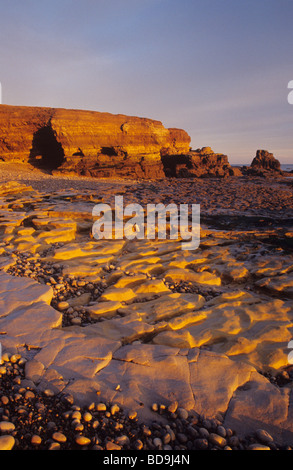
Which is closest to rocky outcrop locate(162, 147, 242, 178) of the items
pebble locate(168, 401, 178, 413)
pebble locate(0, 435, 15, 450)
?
pebble locate(168, 401, 178, 413)

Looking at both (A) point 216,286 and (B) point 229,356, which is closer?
(B) point 229,356

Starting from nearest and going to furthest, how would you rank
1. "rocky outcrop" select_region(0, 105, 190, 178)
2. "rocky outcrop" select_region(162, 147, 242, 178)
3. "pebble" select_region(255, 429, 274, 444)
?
"pebble" select_region(255, 429, 274, 444) → "rocky outcrop" select_region(0, 105, 190, 178) → "rocky outcrop" select_region(162, 147, 242, 178)

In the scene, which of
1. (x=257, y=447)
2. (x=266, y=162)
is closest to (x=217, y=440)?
(x=257, y=447)

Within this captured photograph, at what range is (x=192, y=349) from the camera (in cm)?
229

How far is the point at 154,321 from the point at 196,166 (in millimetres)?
19308

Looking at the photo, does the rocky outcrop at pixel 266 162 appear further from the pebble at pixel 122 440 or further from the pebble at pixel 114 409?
the pebble at pixel 122 440

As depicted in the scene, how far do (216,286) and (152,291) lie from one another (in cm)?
91

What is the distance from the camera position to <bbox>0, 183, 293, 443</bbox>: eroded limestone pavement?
1.81 m

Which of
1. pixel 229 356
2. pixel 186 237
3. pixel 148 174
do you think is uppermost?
pixel 148 174

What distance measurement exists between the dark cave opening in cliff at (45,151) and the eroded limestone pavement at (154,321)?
15.4 metres

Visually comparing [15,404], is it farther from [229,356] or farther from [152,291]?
[152,291]

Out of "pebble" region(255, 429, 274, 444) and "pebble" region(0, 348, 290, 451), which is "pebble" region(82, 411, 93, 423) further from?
"pebble" region(255, 429, 274, 444)

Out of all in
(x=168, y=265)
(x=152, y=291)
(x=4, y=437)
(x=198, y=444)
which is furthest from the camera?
(x=168, y=265)

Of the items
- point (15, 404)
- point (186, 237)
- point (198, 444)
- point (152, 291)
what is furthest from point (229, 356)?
point (186, 237)
